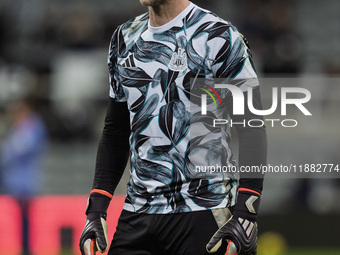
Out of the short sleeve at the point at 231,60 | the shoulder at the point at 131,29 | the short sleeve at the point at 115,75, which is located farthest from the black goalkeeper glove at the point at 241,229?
the shoulder at the point at 131,29

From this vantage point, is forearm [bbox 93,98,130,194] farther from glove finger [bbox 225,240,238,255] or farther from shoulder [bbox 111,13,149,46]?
glove finger [bbox 225,240,238,255]

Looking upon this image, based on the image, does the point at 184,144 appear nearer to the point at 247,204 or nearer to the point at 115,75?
the point at 247,204

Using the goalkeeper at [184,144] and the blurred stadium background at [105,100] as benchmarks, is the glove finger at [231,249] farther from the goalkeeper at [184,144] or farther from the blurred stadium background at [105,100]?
the blurred stadium background at [105,100]

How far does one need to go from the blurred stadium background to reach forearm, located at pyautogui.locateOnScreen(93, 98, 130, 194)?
5.44m

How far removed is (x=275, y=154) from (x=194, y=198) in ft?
21.7

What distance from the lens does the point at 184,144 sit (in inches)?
115

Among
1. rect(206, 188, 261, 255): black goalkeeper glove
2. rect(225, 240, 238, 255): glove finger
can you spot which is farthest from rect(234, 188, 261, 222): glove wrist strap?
rect(225, 240, 238, 255): glove finger

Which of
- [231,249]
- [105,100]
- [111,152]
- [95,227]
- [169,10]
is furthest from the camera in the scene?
[105,100]

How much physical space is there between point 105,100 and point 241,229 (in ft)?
24.0

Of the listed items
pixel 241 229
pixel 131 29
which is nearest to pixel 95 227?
pixel 241 229

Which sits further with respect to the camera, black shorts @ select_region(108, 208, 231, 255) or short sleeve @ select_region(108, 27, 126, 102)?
short sleeve @ select_region(108, 27, 126, 102)

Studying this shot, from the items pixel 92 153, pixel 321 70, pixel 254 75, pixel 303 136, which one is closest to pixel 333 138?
pixel 303 136

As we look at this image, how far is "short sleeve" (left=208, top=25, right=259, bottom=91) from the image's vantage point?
2896 millimetres

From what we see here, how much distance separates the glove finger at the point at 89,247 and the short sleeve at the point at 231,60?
0.88 metres
